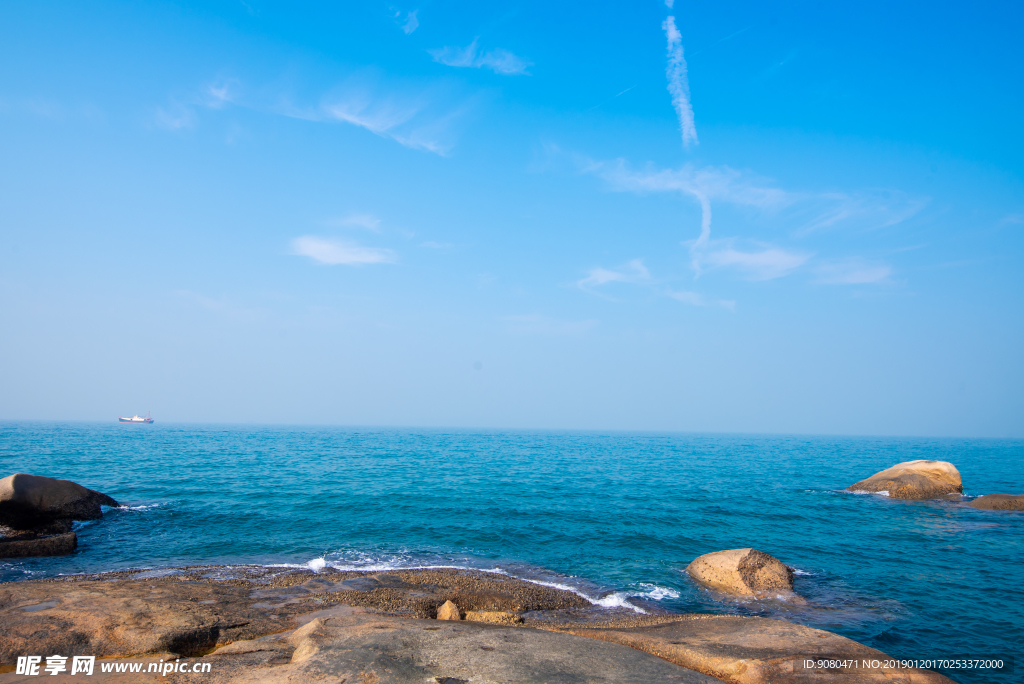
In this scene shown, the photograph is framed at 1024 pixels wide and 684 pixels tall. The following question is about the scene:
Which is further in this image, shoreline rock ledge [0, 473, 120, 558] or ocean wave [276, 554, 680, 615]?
shoreline rock ledge [0, 473, 120, 558]

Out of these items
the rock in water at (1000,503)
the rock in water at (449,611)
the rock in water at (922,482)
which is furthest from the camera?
the rock in water at (922,482)

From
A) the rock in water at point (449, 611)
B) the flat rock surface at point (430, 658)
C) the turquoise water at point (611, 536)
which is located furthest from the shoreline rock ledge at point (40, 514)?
the rock in water at point (449, 611)

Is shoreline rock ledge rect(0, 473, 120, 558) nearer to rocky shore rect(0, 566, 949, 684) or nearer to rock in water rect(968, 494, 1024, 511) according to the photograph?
rocky shore rect(0, 566, 949, 684)

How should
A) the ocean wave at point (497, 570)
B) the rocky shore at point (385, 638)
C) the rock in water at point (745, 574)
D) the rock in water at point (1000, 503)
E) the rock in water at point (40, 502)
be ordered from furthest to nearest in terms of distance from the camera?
the rock in water at point (1000, 503), the rock in water at point (40, 502), the rock in water at point (745, 574), the ocean wave at point (497, 570), the rocky shore at point (385, 638)

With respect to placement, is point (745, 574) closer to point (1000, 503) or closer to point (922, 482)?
point (1000, 503)

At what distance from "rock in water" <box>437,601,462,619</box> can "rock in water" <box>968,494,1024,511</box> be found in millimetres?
39946

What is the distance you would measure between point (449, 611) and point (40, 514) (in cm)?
2319

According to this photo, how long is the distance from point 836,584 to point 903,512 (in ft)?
67.8

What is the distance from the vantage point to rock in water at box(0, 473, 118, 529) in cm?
2133

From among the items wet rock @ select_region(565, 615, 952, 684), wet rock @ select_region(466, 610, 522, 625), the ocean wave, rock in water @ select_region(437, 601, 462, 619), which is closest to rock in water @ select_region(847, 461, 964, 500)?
the ocean wave

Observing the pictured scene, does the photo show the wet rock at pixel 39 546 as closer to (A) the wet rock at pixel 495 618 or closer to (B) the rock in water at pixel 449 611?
(B) the rock in water at pixel 449 611

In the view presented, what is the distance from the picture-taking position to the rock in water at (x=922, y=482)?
37938mm

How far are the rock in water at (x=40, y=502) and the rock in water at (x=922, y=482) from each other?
5447 cm

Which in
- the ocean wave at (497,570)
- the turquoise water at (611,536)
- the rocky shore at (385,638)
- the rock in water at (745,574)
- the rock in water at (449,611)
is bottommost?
the turquoise water at (611,536)
